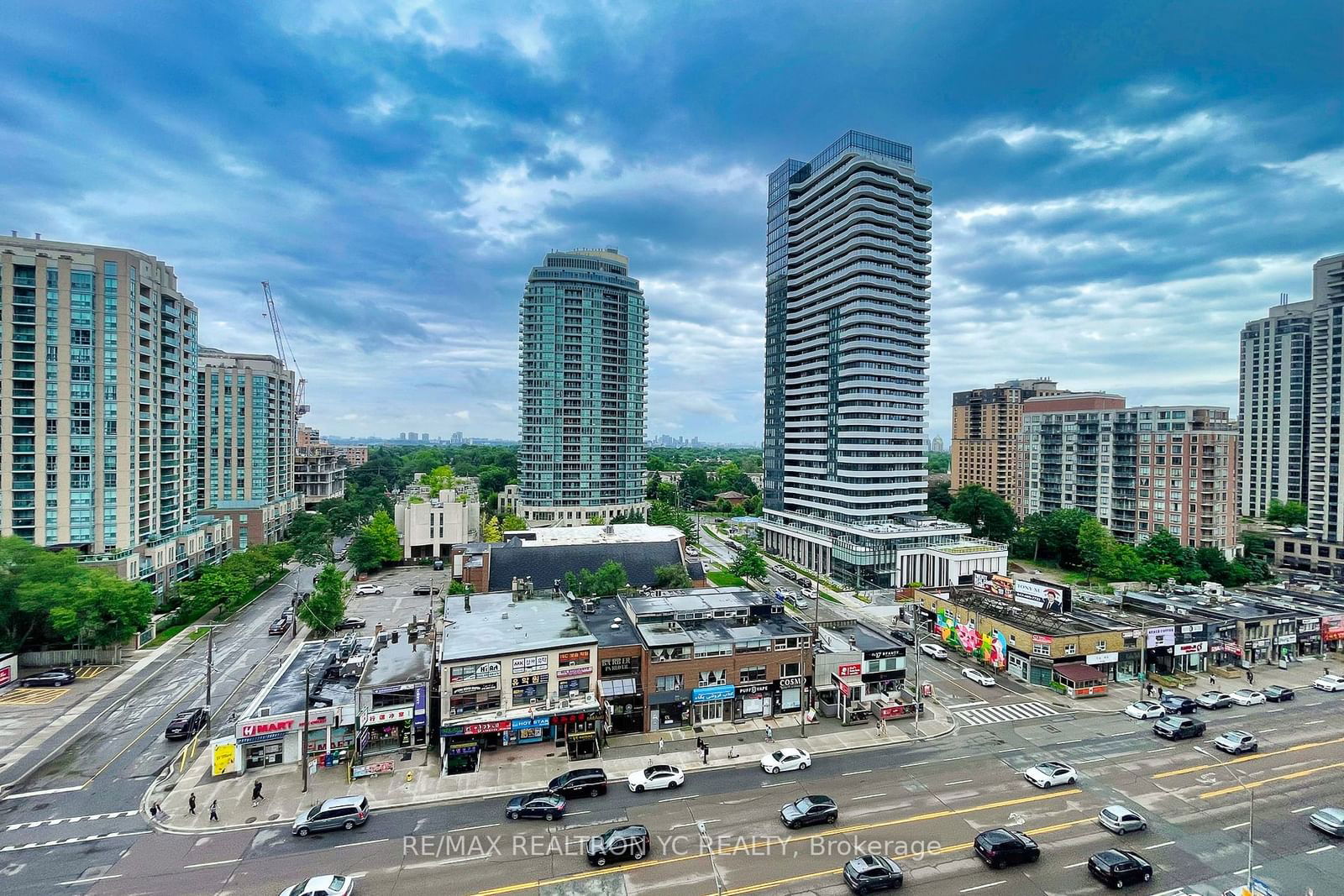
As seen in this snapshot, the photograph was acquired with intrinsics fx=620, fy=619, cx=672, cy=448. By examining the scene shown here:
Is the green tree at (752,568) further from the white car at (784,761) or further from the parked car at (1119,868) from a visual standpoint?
the parked car at (1119,868)

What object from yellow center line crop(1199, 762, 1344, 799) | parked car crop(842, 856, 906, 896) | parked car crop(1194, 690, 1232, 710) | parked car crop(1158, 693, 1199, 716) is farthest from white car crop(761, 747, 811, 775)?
parked car crop(1194, 690, 1232, 710)

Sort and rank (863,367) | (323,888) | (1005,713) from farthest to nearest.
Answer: (863,367) < (1005,713) < (323,888)

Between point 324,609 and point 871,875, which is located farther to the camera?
point 324,609

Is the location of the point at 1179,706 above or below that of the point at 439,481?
below

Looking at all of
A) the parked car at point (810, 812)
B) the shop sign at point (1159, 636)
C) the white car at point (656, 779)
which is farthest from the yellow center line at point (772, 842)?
the shop sign at point (1159, 636)

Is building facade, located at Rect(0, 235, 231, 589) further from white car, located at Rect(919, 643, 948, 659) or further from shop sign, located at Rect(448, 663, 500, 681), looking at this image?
white car, located at Rect(919, 643, 948, 659)

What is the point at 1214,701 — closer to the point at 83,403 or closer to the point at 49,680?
the point at 49,680

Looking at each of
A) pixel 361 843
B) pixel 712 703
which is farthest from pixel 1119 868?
pixel 361 843
